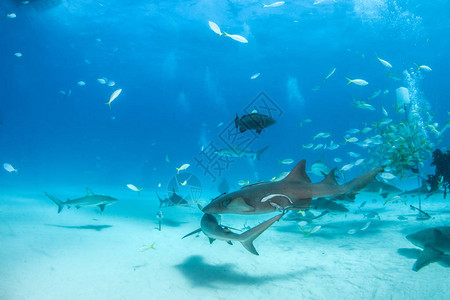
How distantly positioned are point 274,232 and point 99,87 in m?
91.3

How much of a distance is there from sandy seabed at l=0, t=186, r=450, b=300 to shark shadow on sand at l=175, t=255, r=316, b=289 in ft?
0.06

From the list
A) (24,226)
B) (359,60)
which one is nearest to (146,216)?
(24,226)

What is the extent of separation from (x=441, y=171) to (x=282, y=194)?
7298 mm

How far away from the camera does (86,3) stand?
26.7 metres

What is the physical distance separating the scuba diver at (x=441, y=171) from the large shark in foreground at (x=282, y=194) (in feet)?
20.8

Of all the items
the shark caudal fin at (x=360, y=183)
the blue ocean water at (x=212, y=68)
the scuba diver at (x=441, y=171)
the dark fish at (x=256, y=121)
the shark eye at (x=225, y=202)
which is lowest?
the blue ocean water at (x=212, y=68)

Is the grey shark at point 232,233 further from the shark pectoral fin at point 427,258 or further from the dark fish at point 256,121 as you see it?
the shark pectoral fin at point 427,258

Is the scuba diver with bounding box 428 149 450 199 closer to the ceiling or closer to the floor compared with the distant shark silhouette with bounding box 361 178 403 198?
closer to the ceiling

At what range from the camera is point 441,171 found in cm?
709

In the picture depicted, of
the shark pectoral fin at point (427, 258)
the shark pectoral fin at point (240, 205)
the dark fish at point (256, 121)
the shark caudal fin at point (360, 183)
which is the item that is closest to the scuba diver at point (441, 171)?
the shark pectoral fin at point (427, 258)

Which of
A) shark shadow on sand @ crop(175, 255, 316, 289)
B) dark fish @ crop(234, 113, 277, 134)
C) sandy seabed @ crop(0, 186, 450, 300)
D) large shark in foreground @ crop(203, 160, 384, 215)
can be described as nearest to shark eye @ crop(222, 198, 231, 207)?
large shark in foreground @ crop(203, 160, 384, 215)

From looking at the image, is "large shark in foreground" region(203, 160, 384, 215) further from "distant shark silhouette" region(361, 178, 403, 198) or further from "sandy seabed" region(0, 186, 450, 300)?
"distant shark silhouette" region(361, 178, 403, 198)

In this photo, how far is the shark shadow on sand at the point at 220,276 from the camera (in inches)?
169

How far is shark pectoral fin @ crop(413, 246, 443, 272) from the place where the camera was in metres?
3.88
